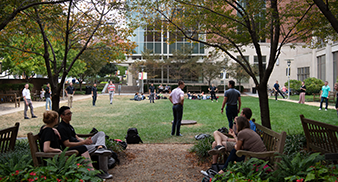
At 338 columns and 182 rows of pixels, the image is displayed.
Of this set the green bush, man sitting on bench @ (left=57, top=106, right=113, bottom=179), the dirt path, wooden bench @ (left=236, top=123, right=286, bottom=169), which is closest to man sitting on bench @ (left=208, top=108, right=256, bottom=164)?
the dirt path

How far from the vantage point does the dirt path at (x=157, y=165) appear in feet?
15.8

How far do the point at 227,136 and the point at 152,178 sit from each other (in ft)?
6.24

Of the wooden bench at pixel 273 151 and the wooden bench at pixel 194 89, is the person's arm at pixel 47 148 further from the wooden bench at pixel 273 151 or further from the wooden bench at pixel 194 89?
the wooden bench at pixel 194 89

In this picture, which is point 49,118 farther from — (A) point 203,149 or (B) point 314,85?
(B) point 314,85

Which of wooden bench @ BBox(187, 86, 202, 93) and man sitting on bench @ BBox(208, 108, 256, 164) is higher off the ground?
wooden bench @ BBox(187, 86, 202, 93)

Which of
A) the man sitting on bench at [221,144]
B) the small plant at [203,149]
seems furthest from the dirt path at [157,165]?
the man sitting on bench at [221,144]

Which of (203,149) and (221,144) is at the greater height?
(221,144)

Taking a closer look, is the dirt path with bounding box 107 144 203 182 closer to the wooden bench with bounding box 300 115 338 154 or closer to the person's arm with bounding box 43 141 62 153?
the person's arm with bounding box 43 141 62 153

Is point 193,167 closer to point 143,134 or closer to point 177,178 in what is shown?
point 177,178

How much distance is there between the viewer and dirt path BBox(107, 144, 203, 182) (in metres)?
4.83

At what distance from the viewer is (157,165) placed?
5.57m

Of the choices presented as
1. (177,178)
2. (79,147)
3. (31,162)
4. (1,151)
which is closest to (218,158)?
(177,178)

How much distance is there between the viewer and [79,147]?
4418 millimetres

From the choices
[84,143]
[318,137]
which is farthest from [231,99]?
[84,143]
